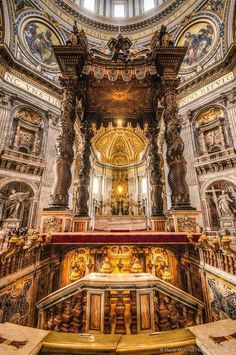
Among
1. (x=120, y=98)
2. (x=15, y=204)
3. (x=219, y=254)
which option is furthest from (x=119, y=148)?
(x=219, y=254)

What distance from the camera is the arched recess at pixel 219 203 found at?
872 cm

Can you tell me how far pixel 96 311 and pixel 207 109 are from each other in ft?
40.8

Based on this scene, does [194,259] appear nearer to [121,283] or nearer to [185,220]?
[185,220]

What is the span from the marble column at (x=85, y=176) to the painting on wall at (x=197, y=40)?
9942 millimetres

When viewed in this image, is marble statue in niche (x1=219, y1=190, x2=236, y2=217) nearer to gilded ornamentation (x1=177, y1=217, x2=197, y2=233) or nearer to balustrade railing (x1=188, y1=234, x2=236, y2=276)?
gilded ornamentation (x1=177, y1=217, x2=197, y2=233)

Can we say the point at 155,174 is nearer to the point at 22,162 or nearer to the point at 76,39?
the point at 76,39

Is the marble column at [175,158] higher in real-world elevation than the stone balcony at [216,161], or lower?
lower

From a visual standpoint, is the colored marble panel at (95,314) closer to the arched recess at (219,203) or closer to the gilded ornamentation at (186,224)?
the gilded ornamentation at (186,224)

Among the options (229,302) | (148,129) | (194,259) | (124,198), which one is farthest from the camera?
(124,198)

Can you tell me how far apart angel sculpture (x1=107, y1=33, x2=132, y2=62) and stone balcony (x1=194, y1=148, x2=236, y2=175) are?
715cm

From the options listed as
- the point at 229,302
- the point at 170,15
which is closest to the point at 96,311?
the point at 229,302

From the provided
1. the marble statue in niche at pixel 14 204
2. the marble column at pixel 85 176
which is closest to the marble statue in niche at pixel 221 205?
the marble column at pixel 85 176

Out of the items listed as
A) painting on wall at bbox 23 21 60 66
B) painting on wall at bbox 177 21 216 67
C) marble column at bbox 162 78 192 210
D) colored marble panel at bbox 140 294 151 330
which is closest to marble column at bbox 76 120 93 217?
marble column at bbox 162 78 192 210

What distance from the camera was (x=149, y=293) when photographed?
192cm
